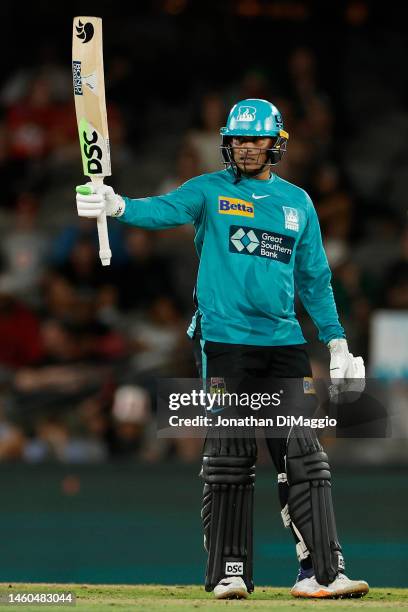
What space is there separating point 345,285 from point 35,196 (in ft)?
12.8

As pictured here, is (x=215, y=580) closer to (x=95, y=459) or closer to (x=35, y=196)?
(x=95, y=459)

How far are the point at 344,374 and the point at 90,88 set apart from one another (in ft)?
5.69

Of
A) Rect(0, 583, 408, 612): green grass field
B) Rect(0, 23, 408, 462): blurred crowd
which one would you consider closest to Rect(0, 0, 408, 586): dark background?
Rect(0, 23, 408, 462): blurred crowd

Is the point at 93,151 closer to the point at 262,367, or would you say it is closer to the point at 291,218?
the point at 291,218

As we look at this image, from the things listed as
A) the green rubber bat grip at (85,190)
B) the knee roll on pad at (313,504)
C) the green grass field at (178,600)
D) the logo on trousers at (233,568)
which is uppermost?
the green rubber bat grip at (85,190)

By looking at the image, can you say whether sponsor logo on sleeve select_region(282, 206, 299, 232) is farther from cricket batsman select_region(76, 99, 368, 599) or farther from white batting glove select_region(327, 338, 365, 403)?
white batting glove select_region(327, 338, 365, 403)

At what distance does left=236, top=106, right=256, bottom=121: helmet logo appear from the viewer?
7066 mm

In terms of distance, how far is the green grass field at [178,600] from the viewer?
654cm

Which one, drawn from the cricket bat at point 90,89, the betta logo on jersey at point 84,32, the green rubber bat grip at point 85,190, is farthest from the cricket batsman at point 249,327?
→ the betta logo on jersey at point 84,32

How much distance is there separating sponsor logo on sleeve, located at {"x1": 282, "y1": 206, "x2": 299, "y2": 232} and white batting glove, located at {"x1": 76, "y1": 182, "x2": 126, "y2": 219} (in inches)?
29.7

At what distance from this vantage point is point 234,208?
6.98 meters

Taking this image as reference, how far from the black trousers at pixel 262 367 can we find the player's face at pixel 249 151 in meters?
0.80

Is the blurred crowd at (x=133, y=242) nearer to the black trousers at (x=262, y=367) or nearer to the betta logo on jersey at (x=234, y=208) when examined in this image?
the black trousers at (x=262, y=367)

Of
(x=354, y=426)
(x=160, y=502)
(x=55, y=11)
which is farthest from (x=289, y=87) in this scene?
(x=354, y=426)
